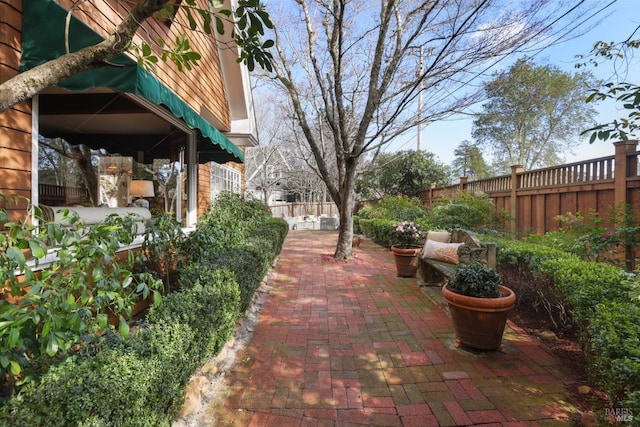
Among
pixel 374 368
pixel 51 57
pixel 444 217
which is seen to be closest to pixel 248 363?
pixel 374 368

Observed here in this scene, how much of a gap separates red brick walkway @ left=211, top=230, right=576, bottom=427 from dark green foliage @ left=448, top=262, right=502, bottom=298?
0.61 metres

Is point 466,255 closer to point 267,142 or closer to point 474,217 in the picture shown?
point 474,217

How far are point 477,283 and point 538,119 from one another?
2403cm

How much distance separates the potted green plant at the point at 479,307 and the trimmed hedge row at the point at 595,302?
0.56 metres

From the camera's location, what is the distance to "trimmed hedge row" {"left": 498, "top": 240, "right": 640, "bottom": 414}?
1.79m

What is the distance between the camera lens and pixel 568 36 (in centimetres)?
448

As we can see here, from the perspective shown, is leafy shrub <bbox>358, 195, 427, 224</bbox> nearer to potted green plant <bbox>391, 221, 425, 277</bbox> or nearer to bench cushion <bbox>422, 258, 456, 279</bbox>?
potted green plant <bbox>391, 221, 425, 277</bbox>

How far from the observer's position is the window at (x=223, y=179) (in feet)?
25.7

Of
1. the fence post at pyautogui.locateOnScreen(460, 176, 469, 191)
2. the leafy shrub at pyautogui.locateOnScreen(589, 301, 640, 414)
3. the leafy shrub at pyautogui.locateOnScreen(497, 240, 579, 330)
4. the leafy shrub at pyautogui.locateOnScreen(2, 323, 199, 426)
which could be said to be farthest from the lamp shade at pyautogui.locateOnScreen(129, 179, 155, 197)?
→ the fence post at pyautogui.locateOnScreen(460, 176, 469, 191)

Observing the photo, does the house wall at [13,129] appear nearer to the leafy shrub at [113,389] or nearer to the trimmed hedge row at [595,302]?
the leafy shrub at [113,389]

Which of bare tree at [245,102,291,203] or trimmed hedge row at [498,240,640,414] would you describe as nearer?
trimmed hedge row at [498,240,640,414]

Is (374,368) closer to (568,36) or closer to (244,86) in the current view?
(568,36)

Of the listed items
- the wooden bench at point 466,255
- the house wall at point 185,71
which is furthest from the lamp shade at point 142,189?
the wooden bench at point 466,255

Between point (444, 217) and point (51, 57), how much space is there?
755 cm
